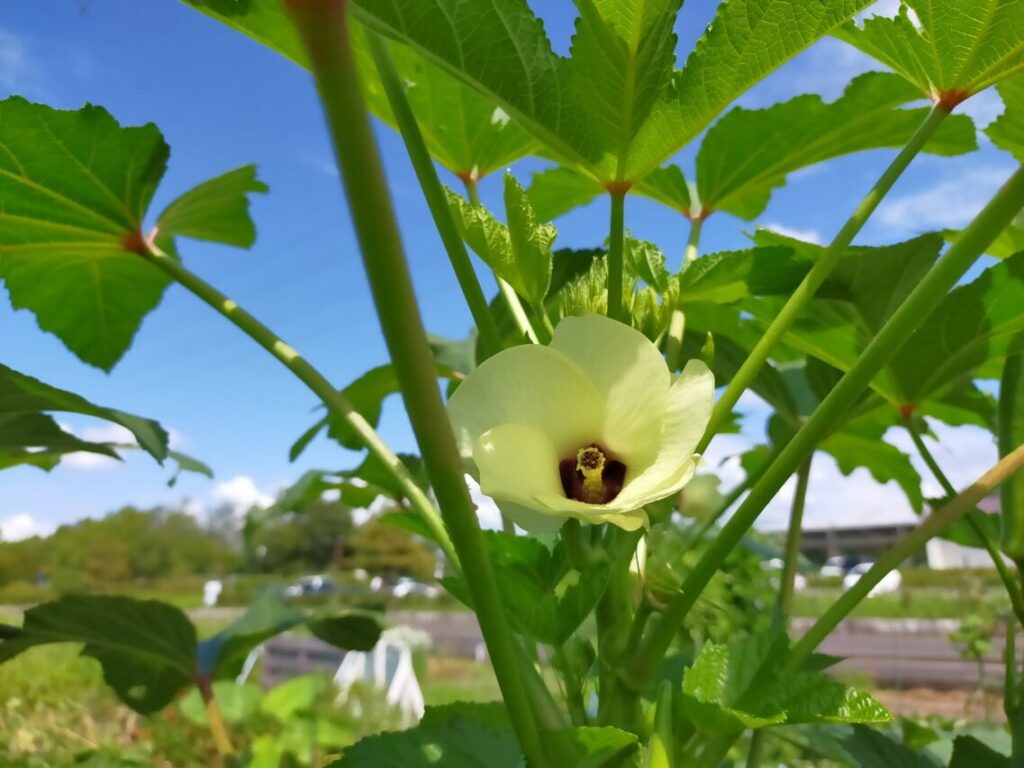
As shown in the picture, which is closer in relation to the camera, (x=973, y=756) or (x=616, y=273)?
(x=616, y=273)

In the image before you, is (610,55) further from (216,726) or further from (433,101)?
(216,726)

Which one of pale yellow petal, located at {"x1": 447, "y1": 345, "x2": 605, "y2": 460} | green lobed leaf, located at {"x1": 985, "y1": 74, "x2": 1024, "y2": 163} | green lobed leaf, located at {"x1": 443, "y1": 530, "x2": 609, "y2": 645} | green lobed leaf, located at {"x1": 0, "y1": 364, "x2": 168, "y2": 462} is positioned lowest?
green lobed leaf, located at {"x1": 443, "y1": 530, "x2": 609, "y2": 645}

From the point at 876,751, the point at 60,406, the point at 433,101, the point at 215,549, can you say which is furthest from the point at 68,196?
the point at 215,549

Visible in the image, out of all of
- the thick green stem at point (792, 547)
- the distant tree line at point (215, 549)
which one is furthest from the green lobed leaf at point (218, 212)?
the distant tree line at point (215, 549)

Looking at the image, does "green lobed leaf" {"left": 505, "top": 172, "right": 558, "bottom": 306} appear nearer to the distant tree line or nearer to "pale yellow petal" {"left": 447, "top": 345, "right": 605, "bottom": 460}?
"pale yellow petal" {"left": 447, "top": 345, "right": 605, "bottom": 460}

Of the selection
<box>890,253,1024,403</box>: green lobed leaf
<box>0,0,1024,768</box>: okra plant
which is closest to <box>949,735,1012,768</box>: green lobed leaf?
<box>0,0,1024,768</box>: okra plant

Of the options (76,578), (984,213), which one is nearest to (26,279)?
(984,213)

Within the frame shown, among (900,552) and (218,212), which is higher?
(218,212)
